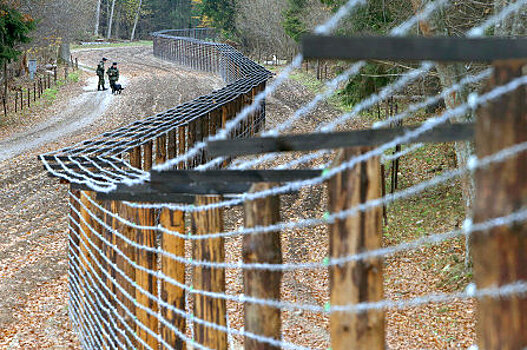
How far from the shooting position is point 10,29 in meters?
24.7

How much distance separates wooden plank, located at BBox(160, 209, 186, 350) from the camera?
506 centimetres

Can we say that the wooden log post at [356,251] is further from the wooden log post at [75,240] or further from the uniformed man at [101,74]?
the uniformed man at [101,74]

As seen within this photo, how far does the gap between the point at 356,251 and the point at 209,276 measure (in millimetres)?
1596

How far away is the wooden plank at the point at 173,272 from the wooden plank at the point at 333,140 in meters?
2.06

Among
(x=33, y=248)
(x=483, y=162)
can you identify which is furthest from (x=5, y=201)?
(x=483, y=162)

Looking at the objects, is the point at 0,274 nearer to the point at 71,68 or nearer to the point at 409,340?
the point at 409,340

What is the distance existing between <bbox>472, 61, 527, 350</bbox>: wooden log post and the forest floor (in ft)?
22.0

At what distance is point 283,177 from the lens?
3.59 meters

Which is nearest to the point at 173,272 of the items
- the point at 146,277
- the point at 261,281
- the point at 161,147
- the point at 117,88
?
the point at 146,277

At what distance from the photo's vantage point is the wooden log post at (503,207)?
2273 mm

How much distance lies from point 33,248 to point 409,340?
666cm

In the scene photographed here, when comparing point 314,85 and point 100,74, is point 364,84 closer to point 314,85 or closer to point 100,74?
point 100,74

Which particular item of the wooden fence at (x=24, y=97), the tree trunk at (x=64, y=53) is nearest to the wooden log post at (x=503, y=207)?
the wooden fence at (x=24, y=97)

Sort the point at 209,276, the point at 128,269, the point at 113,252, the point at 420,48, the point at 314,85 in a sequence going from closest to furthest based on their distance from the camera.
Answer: the point at 420,48
the point at 209,276
the point at 128,269
the point at 113,252
the point at 314,85
